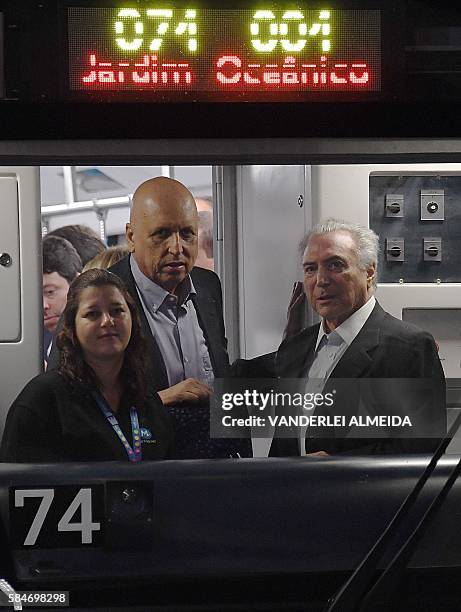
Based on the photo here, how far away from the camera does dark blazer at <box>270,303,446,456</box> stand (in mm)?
3727

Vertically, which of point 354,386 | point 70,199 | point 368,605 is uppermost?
point 70,199

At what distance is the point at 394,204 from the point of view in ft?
12.7

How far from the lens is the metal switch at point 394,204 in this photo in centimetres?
385

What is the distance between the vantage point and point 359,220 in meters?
3.82

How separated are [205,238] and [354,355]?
0.54 meters

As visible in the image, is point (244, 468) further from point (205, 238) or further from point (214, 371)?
point (205, 238)

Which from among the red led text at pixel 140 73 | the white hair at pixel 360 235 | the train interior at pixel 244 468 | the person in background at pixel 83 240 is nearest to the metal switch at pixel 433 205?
the train interior at pixel 244 468

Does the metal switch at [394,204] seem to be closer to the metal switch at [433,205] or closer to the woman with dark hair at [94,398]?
the metal switch at [433,205]

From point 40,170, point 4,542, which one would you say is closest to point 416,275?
point 40,170

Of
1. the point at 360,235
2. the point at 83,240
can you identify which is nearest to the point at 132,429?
the point at 83,240

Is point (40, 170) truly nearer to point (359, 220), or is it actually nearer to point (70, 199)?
point (70, 199)

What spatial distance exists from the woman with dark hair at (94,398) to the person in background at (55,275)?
3cm

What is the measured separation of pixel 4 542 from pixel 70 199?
98 cm

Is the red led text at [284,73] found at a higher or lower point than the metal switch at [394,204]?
higher
